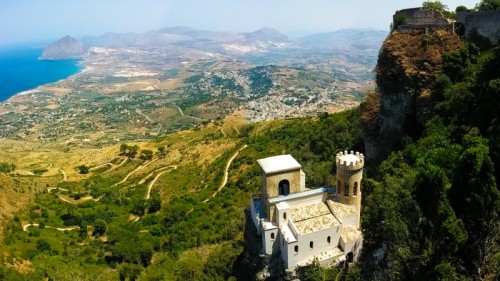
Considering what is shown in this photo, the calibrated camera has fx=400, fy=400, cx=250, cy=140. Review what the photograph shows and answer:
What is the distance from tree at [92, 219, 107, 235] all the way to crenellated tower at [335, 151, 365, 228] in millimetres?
38765

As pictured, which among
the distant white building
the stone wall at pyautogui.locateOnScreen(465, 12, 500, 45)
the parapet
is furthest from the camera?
the stone wall at pyautogui.locateOnScreen(465, 12, 500, 45)

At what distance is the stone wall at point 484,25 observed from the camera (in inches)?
1395

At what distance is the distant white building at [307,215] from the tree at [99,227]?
33826 mm

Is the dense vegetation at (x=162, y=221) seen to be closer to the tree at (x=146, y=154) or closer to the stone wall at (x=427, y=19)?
the tree at (x=146, y=154)

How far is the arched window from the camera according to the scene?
93.0ft

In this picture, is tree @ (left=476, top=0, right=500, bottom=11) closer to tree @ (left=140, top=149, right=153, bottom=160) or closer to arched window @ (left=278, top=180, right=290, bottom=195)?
arched window @ (left=278, top=180, right=290, bottom=195)

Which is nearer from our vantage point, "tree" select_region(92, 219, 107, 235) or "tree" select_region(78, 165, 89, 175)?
"tree" select_region(92, 219, 107, 235)

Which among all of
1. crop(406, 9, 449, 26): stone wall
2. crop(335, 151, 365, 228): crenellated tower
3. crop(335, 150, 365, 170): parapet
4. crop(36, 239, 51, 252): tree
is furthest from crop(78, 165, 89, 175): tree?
crop(335, 150, 365, 170): parapet

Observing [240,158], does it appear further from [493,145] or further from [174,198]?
[493,145]

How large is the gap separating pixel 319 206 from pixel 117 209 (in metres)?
43.9

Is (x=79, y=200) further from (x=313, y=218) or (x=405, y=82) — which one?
(x=405, y=82)

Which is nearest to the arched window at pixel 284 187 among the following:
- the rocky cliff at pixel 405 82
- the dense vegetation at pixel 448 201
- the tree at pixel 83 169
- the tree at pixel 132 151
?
the dense vegetation at pixel 448 201

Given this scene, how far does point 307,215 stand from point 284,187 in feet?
8.50

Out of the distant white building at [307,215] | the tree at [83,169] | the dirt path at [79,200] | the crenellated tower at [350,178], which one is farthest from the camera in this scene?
the tree at [83,169]
